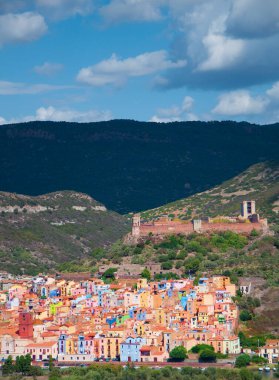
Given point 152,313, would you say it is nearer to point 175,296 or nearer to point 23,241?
point 175,296

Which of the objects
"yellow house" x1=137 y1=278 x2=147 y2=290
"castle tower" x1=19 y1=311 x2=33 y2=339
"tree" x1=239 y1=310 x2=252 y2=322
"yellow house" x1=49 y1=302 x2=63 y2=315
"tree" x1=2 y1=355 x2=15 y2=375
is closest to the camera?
"tree" x1=2 y1=355 x2=15 y2=375

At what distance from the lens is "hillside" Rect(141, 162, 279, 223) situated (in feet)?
462

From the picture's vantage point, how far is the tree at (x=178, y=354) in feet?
274

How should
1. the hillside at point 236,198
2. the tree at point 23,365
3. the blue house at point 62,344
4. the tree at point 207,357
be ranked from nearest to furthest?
the tree at point 23,365, the tree at point 207,357, the blue house at point 62,344, the hillside at point 236,198

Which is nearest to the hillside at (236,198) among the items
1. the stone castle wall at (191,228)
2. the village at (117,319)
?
the stone castle wall at (191,228)

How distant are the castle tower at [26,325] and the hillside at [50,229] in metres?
44.7

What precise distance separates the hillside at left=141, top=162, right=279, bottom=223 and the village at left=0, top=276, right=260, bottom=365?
32.9m

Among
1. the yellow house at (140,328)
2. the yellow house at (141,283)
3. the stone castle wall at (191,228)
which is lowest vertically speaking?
the yellow house at (140,328)

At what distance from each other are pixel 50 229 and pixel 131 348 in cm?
7655

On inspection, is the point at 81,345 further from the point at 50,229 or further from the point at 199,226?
the point at 50,229

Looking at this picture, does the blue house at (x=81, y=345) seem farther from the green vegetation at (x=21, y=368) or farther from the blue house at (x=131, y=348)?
the green vegetation at (x=21, y=368)

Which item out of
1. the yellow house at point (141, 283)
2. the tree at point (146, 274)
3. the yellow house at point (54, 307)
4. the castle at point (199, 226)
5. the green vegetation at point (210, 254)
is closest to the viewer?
the yellow house at point (54, 307)

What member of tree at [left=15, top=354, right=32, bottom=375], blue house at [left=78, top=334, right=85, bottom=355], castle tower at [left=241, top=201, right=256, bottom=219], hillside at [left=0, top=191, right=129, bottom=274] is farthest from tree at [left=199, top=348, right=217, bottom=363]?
hillside at [left=0, top=191, right=129, bottom=274]

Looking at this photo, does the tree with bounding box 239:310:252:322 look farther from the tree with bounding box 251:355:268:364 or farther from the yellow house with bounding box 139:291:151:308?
the tree with bounding box 251:355:268:364
